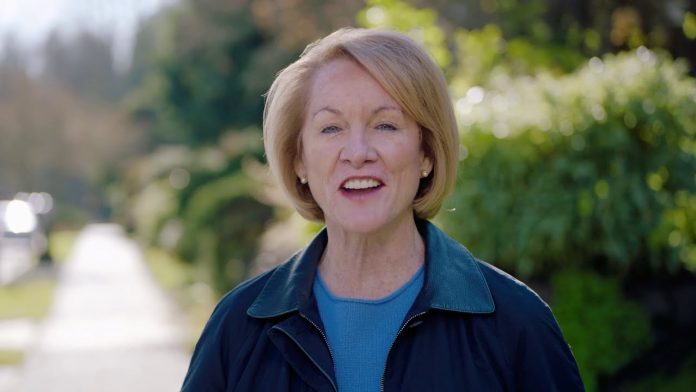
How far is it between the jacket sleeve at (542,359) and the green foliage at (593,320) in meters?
3.54

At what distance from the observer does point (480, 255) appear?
5.50 meters

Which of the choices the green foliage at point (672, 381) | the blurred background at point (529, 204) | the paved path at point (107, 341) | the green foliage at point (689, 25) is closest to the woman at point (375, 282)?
the blurred background at point (529, 204)

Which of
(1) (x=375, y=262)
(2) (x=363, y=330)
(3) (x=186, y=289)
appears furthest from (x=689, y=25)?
(3) (x=186, y=289)

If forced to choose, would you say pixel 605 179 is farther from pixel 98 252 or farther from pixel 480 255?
pixel 98 252

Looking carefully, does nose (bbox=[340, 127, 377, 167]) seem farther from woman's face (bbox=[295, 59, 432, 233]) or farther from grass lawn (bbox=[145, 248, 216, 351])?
grass lawn (bbox=[145, 248, 216, 351])

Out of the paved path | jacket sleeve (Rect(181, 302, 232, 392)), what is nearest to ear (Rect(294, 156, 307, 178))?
jacket sleeve (Rect(181, 302, 232, 392))

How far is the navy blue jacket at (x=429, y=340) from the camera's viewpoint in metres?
2.03

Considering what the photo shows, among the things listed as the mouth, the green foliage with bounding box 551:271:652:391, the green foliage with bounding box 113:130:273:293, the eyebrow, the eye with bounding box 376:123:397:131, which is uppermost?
the green foliage with bounding box 113:130:273:293

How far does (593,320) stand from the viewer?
557cm

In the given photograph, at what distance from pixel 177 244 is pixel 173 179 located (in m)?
3.46

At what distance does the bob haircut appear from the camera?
2.17 meters

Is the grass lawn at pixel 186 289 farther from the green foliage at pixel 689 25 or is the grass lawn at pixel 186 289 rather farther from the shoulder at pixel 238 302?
the shoulder at pixel 238 302

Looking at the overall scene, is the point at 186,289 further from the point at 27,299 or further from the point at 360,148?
the point at 360,148

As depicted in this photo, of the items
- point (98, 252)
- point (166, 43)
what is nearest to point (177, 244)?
point (98, 252)
